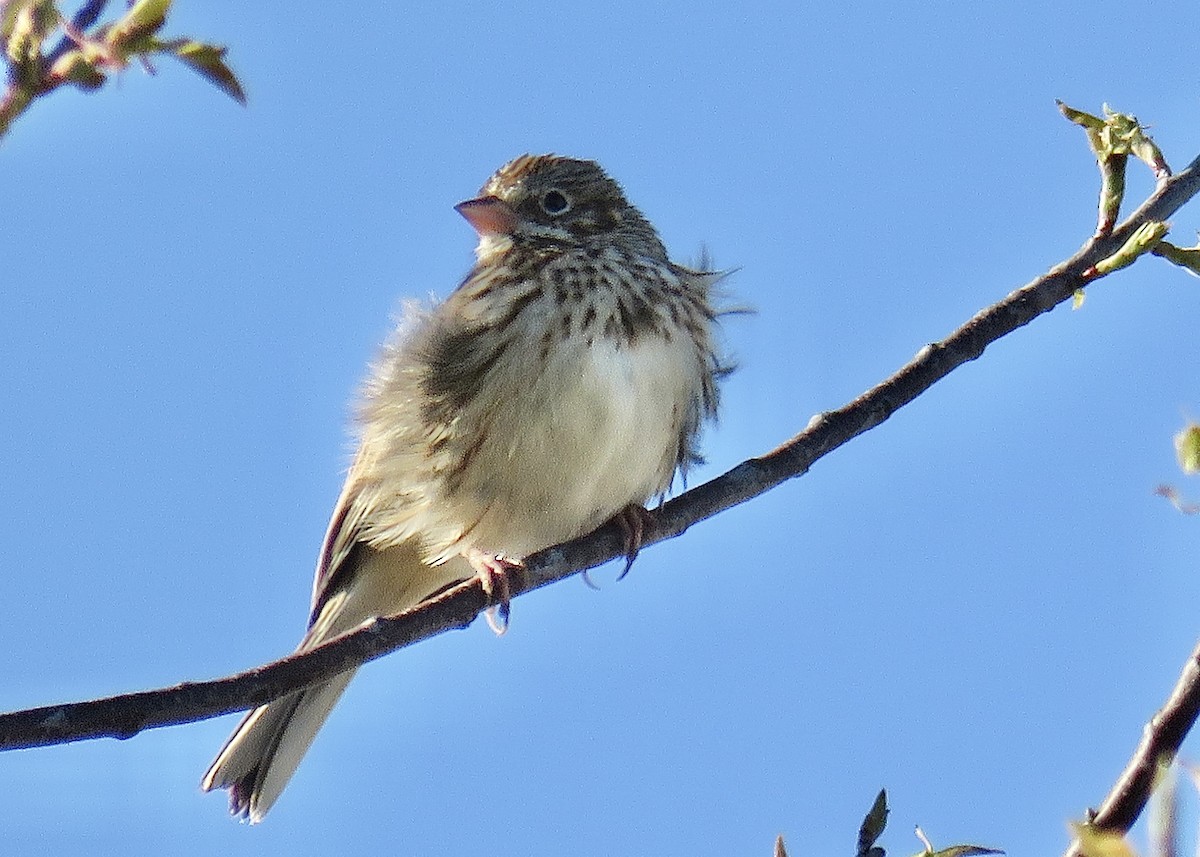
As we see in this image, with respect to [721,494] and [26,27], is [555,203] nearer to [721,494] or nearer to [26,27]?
[721,494]

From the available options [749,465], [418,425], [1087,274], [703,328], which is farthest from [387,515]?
[1087,274]

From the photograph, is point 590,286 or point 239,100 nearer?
point 239,100

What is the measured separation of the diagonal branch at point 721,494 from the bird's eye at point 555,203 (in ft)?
6.77

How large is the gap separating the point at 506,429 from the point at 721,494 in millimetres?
1333

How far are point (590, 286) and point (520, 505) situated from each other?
0.77m

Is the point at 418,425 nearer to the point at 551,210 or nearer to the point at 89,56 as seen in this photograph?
the point at 551,210

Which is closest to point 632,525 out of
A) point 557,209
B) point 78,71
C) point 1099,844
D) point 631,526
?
point 631,526

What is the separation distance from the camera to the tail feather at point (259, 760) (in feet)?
17.5

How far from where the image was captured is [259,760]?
535 cm

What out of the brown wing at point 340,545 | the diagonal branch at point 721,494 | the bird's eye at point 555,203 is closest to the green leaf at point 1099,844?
the diagonal branch at point 721,494

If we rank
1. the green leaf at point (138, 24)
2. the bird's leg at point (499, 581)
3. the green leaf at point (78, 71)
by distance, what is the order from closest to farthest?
the green leaf at point (78, 71) < the green leaf at point (138, 24) < the bird's leg at point (499, 581)

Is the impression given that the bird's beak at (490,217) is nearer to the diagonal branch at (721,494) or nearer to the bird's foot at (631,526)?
the bird's foot at (631,526)

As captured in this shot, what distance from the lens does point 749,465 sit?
3.99 meters

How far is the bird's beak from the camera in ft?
19.8
